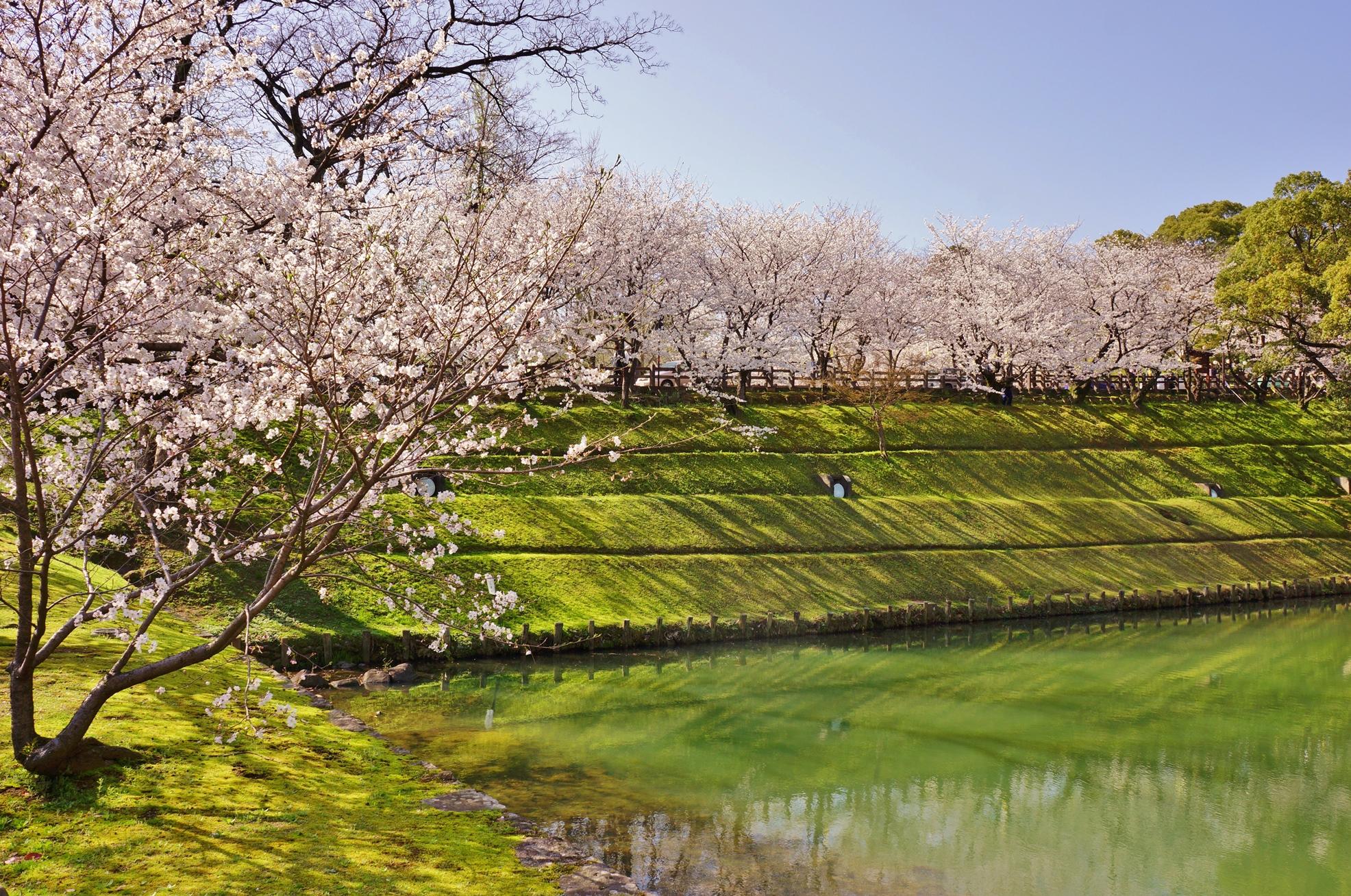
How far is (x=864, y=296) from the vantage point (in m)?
49.2

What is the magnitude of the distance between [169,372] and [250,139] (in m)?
4.00

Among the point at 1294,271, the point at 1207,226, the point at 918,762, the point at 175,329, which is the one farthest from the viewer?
the point at 1207,226

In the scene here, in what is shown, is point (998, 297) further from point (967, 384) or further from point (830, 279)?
point (830, 279)

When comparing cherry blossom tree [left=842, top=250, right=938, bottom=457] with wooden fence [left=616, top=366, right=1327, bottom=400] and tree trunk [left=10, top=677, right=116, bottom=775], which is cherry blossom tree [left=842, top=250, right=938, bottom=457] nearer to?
wooden fence [left=616, top=366, right=1327, bottom=400]

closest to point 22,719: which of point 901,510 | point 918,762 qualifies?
point 918,762

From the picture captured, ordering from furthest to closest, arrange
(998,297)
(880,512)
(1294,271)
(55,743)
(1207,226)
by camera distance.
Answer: (1207,226), (998,297), (1294,271), (880,512), (55,743)

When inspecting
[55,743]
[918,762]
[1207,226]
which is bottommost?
[918,762]

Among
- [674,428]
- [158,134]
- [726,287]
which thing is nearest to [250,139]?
[158,134]

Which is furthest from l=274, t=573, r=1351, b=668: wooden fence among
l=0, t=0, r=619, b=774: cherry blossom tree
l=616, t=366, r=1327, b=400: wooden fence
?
l=616, t=366, r=1327, b=400: wooden fence

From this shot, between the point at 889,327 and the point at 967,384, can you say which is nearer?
the point at 967,384

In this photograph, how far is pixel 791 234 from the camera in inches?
1841

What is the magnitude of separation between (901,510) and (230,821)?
1124 inches

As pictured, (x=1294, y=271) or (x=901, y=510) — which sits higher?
(x=1294, y=271)

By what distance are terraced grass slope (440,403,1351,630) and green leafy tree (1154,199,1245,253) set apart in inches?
797
